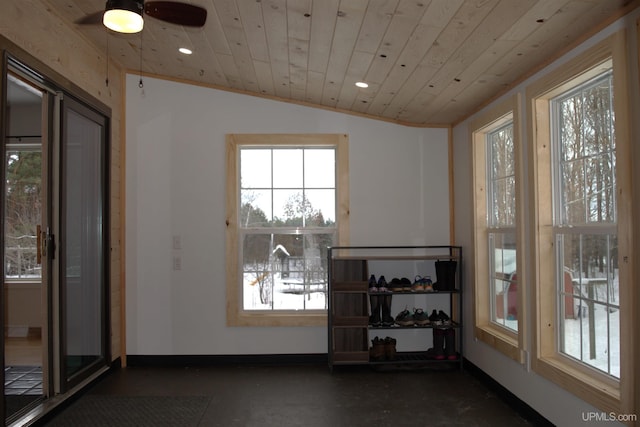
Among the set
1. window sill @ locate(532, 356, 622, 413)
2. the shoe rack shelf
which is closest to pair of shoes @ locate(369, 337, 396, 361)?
the shoe rack shelf

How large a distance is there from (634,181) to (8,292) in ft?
21.0

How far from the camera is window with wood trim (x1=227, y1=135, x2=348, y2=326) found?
4914mm

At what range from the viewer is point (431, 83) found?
371 cm

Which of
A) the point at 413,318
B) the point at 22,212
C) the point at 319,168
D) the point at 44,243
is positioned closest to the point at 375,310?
the point at 413,318

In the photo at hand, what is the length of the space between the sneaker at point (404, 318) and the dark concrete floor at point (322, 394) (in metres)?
0.44

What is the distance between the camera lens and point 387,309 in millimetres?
4633

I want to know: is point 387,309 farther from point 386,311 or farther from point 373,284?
point 373,284

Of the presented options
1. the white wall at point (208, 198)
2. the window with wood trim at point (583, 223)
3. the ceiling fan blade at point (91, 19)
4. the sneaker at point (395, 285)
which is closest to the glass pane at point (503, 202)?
the window with wood trim at point (583, 223)

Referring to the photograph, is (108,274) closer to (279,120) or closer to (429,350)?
(279,120)

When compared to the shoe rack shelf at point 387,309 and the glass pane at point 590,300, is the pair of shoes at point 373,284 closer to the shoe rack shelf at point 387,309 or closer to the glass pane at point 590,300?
the shoe rack shelf at point 387,309

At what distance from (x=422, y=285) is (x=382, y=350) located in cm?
72

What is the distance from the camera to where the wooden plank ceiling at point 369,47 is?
256cm

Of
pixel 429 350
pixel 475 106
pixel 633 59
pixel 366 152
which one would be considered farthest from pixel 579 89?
pixel 429 350

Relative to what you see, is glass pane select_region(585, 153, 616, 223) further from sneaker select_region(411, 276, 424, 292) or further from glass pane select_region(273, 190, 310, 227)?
glass pane select_region(273, 190, 310, 227)
